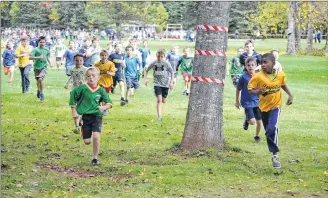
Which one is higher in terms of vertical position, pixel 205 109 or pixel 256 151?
pixel 205 109

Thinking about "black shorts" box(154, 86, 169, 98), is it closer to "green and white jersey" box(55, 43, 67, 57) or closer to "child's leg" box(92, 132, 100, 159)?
"child's leg" box(92, 132, 100, 159)

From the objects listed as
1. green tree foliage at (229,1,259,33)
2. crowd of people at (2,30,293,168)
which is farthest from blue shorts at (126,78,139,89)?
green tree foliage at (229,1,259,33)

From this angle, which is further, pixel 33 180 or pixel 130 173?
pixel 130 173

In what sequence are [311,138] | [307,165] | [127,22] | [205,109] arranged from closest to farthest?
[307,165] → [205,109] → [311,138] → [127,22]

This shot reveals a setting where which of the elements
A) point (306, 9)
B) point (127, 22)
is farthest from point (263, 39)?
point (306, 9)

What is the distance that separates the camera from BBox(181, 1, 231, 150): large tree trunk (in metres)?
11.1

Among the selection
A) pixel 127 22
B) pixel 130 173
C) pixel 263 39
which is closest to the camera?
pixel 130 173

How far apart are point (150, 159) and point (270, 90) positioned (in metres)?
2.13

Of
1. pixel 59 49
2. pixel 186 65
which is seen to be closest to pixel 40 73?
pixel 186 65

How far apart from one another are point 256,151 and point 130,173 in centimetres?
271

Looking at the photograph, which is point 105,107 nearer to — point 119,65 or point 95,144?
point 95,144

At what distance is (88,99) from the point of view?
1048 centimetres

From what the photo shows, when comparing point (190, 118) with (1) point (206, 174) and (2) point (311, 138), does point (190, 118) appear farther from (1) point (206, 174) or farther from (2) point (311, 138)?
(2) point (311, 138)

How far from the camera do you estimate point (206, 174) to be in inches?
380
